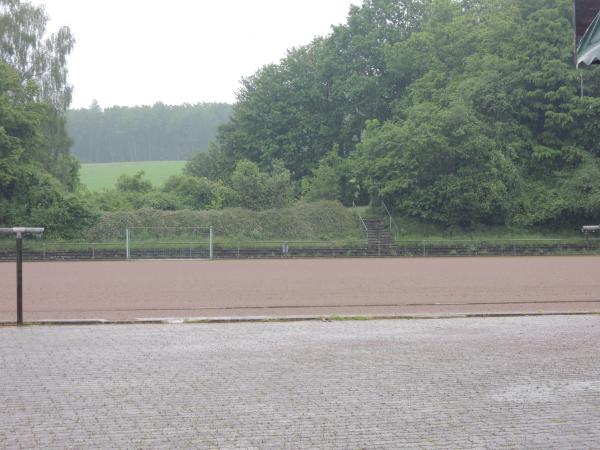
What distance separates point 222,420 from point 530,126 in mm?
46643

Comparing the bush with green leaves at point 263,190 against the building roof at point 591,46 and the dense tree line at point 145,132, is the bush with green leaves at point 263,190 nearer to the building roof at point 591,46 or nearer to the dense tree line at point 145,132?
the building roof at point 591,46

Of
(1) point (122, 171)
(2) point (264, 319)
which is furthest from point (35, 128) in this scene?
(1) point (122, 171)

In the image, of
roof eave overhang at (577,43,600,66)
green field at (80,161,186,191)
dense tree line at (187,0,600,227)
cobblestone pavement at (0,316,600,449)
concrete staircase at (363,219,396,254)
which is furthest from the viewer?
green field at (80,161,186,191)

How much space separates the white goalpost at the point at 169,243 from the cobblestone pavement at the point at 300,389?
106ft

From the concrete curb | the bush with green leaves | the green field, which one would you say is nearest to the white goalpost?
the bush with green leaves

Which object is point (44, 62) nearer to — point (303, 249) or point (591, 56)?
point (303, 249)

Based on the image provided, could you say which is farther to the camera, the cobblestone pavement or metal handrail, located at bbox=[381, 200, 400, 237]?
metal handrail, located at bbox=[381, 200, 400, 237]

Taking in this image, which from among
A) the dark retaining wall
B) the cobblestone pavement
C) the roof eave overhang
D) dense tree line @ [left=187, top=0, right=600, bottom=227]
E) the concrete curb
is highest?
dense tree line @ [left=187, top=0, right=600, bottom=227]

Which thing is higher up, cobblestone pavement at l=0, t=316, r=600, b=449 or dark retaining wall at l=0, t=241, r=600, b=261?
cobblestone pavement at l=0, t=316, r=600, b=449

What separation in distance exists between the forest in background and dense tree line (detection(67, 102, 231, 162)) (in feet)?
230

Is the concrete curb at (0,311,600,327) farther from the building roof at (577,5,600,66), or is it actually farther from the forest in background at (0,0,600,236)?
the forest in background at (0,0,600,236)

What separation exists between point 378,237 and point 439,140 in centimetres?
651

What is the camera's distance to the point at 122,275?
1083 inches

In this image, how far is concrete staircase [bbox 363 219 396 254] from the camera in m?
44.0
